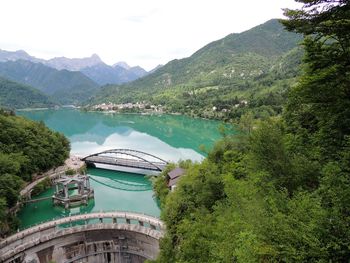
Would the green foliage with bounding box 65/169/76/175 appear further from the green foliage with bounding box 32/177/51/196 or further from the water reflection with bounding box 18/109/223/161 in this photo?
the water reflection with bounding box 18/109/223/161

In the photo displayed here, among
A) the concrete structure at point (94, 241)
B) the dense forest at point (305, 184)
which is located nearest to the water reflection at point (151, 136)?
the concrete structure at point (94, 241)

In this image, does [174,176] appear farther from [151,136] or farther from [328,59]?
[151,136]

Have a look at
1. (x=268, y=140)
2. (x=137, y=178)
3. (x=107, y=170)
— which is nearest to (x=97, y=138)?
(x=107, y=170)

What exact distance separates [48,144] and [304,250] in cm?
4774

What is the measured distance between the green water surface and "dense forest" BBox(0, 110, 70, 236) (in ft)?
11.8

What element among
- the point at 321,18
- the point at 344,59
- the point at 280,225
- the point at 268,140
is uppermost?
the point at 321,18

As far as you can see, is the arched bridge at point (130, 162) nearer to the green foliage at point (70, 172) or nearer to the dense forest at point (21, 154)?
the dense forest at point (21, 154)

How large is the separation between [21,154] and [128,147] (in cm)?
3998

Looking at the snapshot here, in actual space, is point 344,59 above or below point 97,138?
above

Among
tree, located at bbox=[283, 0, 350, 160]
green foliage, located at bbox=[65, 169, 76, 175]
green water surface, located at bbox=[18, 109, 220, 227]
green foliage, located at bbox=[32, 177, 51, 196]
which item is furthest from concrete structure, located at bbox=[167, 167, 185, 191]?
tree, located at bbox=[283, 0, 350, 160]

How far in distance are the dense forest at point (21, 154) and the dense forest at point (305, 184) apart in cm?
2070

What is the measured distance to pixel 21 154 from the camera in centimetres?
4153

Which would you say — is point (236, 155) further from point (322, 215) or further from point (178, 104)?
point (178, 104)

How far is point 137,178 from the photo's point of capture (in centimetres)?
5188
